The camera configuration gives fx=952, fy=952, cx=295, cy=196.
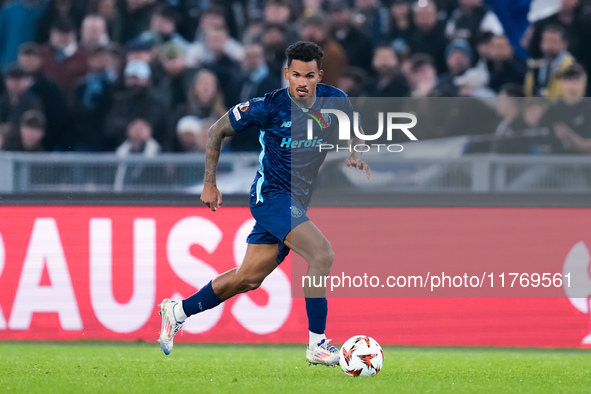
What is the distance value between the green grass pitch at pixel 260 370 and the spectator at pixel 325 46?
9.81 feet

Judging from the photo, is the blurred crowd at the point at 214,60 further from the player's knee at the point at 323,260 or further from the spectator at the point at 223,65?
the player's knee at the point at 323,260

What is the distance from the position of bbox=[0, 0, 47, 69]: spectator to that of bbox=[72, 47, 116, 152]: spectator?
1.02 m

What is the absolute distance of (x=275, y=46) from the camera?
32.1 ft

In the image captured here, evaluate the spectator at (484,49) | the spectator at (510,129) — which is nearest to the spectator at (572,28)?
the spectator at (484,49)

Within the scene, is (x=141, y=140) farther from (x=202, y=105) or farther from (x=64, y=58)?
(x=64, y=58)

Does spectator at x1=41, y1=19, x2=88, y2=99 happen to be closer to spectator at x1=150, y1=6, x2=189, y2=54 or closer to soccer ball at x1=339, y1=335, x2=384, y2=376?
spectator at x1=150, y1=6, x2=189, y2=54

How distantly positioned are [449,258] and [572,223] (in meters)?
1.01

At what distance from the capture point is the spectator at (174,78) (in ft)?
31.5

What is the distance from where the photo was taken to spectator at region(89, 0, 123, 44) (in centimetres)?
1059

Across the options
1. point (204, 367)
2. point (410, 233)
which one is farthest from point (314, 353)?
point (410, 233)

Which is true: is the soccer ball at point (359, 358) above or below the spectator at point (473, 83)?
below

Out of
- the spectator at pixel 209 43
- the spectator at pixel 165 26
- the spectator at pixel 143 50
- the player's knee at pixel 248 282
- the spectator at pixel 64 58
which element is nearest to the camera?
the player's knee at pixel 248 282

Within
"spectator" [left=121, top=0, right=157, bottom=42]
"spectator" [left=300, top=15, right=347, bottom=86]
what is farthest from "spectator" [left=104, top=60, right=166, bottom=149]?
"spectator" [left=300, top=15, right=347, bottom=86]

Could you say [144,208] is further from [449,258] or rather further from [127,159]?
[449,258]
